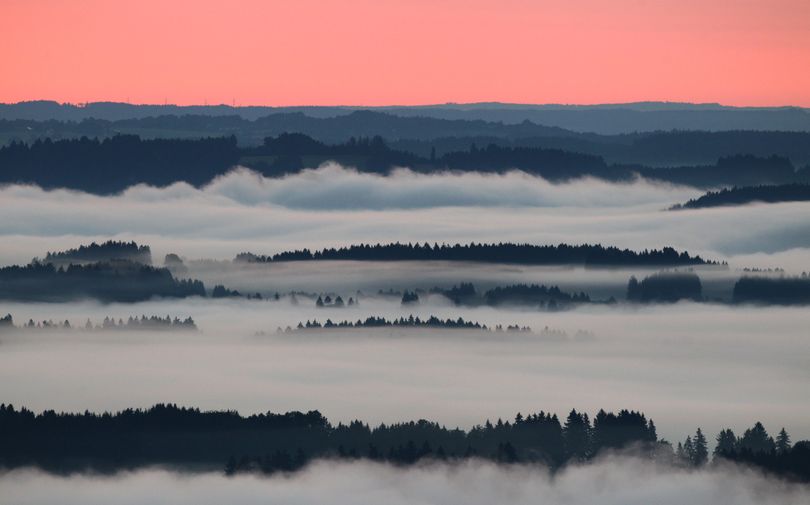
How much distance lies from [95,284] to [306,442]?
87.8m

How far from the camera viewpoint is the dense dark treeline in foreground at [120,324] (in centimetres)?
15870

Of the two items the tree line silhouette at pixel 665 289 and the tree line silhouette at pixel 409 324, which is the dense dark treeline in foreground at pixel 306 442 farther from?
the tree line silhouette at pixel 665 289

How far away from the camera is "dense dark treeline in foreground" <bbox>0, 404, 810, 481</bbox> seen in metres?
88.0

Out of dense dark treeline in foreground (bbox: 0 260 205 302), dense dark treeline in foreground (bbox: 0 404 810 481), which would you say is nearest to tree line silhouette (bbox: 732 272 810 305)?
dense dark treeline in foreground (bbox: 0 260 205 302)

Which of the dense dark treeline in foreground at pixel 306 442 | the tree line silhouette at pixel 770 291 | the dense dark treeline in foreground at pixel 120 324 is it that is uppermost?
the tree line silhouette at pixel 770 291

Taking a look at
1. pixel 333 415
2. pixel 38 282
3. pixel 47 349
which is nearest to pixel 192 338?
pixel 47 349

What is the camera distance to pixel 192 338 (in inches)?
6166

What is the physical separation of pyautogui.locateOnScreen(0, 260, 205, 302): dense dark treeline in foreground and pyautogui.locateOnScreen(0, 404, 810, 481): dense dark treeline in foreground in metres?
73.9

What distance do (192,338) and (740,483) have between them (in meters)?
78.1

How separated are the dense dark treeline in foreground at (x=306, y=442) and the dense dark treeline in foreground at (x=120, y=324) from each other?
5574 cm

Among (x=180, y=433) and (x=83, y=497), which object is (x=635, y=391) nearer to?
(x=180, y=433)

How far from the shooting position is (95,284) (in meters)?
179

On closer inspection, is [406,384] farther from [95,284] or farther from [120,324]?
[95,284]

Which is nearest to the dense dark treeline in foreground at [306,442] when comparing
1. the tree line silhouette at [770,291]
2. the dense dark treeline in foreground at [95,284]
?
the dense dark treeline in foreground at [95,284]
